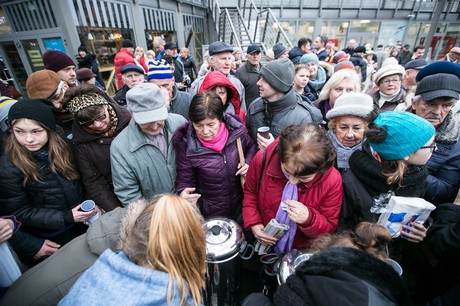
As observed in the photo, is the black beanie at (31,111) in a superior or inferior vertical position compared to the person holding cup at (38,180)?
superior

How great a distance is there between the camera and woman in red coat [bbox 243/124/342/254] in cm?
143

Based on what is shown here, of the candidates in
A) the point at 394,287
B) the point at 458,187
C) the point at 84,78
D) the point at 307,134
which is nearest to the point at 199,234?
the point at 394,287

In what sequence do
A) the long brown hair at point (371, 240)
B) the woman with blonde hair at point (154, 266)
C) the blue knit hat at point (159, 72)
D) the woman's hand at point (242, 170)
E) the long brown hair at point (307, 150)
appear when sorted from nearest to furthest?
the woman with blonde hair at point (154, 266), the long brown hair at point (371, 240), the long brown hair at point (307, 150), the woman's hand at point (242, 170), the blue knit hat at point (159, 72)

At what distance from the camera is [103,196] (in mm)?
2182

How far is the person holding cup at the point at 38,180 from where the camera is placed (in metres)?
1.81

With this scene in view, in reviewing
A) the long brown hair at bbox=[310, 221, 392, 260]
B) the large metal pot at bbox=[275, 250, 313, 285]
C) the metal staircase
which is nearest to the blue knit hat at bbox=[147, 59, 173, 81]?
the large metal pot at bbox=[275, 250, 313, 285]

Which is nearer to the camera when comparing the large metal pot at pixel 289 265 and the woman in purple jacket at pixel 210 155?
the large metal pot at pixel 289 265

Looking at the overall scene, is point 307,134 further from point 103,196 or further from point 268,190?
point 103,196

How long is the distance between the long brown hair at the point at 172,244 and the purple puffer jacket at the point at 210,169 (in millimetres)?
958

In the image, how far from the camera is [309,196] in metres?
1.67

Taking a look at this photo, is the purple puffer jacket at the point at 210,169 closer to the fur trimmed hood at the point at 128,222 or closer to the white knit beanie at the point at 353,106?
the fur trimmed hood at the point at 128,222

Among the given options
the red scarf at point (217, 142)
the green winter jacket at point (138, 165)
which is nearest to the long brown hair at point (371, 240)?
the red scarf at point (217, 142)

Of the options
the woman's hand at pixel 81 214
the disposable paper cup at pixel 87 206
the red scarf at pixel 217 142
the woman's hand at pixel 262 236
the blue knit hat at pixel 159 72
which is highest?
the blue knit hat at pixel 159 72

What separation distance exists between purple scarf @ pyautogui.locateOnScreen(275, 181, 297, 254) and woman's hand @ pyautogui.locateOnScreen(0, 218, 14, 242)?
6.33 ft
